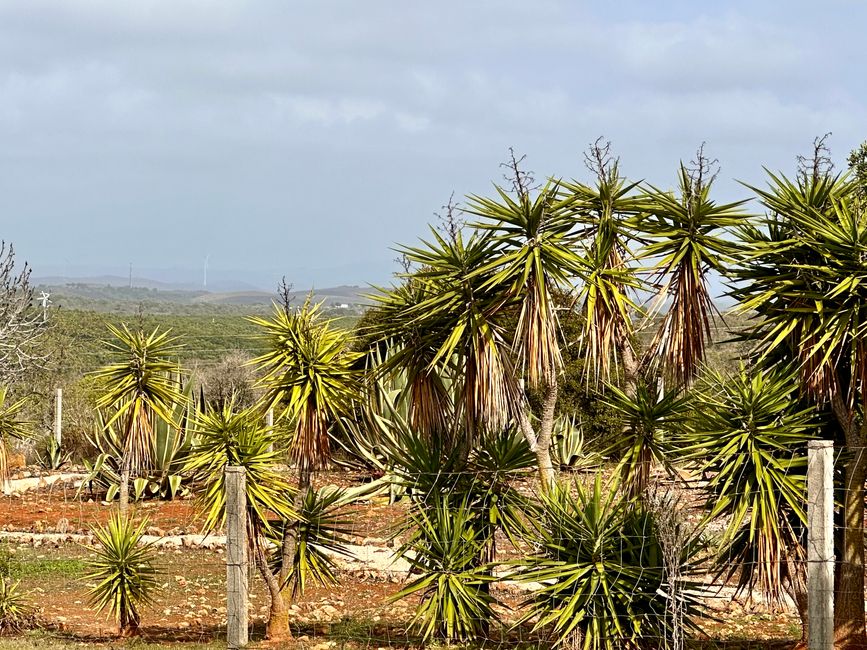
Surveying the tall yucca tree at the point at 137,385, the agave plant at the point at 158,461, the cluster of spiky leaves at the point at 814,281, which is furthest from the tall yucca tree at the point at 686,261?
the agave plant at the point at 158,461

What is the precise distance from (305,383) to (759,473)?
434 centimetres

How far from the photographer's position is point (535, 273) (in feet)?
29.6

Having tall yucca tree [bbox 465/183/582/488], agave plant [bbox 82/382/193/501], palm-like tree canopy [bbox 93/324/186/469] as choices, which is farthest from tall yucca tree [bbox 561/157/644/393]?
agave plant [bbox 82/382/193/501]

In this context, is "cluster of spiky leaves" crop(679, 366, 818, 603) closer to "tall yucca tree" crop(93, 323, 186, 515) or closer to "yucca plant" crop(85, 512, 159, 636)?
"yucca plant" crop(85, 512, 159, 636)

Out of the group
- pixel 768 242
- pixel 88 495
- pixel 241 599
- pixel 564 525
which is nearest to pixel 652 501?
pixel 564 525

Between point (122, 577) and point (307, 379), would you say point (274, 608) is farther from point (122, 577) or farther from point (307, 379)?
point (307, 379)

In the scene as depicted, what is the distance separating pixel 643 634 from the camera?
8.12 m

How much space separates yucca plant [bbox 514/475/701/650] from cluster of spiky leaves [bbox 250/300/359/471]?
266 centimetres

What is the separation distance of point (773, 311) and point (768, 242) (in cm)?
58

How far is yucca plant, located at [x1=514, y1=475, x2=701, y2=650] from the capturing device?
8094 mm

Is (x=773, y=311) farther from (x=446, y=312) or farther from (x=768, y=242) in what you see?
(x=446, y=312)

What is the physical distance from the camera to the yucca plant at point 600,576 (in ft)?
26.6

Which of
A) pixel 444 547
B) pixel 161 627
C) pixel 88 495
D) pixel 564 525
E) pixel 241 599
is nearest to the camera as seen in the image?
pixel 241 599

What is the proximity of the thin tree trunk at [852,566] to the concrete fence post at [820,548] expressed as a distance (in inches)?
65.2
